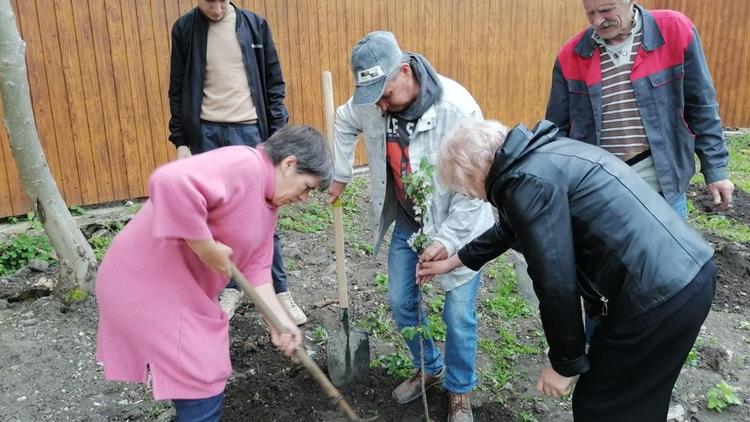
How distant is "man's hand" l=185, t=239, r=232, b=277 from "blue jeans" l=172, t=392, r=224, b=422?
489 millimetres

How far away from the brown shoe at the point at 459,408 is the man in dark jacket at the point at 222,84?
1.29m

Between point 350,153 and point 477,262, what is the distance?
1.03m

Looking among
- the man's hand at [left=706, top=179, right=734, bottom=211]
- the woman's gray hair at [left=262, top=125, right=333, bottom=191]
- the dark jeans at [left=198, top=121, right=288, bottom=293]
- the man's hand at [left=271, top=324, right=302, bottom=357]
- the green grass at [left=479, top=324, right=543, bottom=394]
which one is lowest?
the green grass at [left=479, top=324, right=543, bottom=394]

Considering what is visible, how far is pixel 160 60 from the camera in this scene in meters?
5.81

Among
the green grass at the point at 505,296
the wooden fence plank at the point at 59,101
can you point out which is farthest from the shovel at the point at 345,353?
the wooden fence plank at the point at 59,101

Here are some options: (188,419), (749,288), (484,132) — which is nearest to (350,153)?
(484,132)

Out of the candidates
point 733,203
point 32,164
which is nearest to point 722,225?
point 733,203

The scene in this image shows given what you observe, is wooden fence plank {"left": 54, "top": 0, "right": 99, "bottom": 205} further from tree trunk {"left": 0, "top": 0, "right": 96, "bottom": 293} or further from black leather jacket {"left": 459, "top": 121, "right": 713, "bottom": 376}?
black leather jacket {"left": 459, "top": 121, "right": 713, "bottom": 376}

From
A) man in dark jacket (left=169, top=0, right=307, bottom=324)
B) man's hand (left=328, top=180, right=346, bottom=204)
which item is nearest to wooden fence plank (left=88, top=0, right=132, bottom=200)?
man in dark jacket (left=169, top=0, right=307, bottom=324)

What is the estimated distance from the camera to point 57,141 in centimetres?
550

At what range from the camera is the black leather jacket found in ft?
5.79

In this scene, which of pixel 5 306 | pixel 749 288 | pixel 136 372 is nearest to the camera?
pixel 136 372

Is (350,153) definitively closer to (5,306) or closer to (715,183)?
(715,183)

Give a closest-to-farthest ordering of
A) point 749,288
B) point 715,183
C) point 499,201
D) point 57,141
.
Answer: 1. point 499,201
2. point 715,183
3. point 749,288
4. point 57,141
